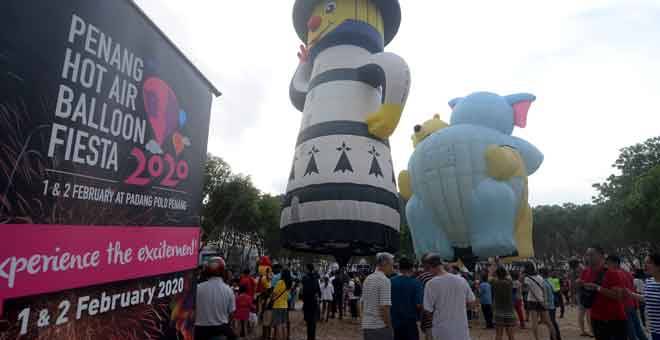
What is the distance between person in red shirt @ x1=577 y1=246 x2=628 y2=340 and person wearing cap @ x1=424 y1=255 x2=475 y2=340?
5.71ft

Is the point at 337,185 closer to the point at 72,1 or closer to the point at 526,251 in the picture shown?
the point at 526,251

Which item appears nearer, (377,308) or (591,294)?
(377,308)

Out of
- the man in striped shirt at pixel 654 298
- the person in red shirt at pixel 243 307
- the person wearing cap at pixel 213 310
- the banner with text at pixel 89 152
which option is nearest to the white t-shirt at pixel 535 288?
the man in striped shirt at pixel 654 298

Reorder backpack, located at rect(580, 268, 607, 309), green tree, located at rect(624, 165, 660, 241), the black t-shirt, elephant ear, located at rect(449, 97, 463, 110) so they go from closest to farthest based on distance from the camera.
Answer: backpack, located at rect(580, 268, 607, 309), the black t-shirt, elephant ear, located at rect(449, 97, 463, 110), green tree, located at rect(624, 165, 660, 241)

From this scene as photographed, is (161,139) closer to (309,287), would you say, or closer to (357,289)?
(309,287)

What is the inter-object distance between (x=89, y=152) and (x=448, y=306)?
12.7ft

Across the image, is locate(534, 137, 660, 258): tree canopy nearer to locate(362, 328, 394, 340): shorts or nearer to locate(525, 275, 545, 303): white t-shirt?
locate(525, 275, 545, 303): white t-shirt

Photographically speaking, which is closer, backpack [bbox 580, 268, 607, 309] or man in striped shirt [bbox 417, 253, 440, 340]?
man in striped shirt [bbox 417, 253, 440, 340]

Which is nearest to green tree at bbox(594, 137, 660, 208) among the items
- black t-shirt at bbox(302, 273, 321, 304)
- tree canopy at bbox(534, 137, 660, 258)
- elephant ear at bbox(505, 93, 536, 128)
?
tree canopy at bbox(534, 137, 660, 258)

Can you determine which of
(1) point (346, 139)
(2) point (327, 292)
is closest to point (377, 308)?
(2) point (327, 292)

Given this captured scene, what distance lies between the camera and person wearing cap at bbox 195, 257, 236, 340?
13.5ft

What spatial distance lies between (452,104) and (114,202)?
48.2 feet

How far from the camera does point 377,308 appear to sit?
15.2ft

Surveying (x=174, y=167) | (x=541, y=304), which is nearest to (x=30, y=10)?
(x=174, y=167)
